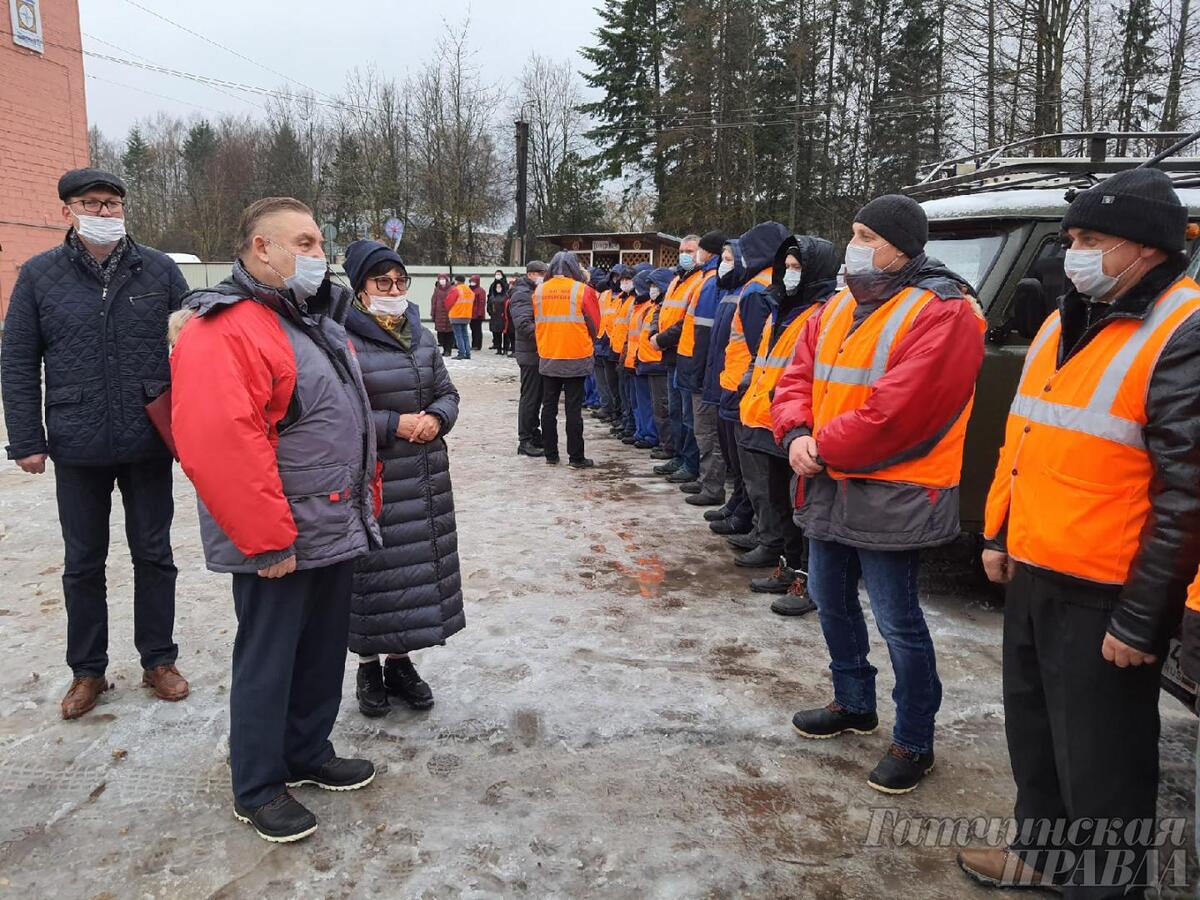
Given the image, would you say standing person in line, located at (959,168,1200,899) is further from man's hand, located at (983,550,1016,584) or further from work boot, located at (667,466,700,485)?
work boot, located at (667,466,700,485)

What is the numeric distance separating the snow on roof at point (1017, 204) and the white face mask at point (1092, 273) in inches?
105

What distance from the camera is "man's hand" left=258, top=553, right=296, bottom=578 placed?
2.48 m

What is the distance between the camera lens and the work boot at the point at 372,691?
3512mm

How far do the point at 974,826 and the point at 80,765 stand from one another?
10.4 feet

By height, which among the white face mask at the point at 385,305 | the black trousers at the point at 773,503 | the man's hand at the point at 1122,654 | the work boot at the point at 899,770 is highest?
the white face mask at the point at 385,305

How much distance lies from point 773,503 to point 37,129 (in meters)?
19.2

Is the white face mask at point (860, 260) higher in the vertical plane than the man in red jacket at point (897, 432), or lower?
higher

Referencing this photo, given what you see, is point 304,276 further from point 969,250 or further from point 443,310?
point 443,310

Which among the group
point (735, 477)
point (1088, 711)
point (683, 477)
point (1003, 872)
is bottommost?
point (1003, 872)


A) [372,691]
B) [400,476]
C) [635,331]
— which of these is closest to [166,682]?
[372,691]

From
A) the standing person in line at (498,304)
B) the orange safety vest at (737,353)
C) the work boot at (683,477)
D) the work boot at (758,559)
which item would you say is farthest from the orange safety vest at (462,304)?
the work boot at (758,559)

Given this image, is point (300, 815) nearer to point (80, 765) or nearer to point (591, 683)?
point (80, 765)

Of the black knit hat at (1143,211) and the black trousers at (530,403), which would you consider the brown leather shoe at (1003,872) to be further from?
the black trousers at (530,403)

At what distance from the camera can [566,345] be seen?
27.5ft
